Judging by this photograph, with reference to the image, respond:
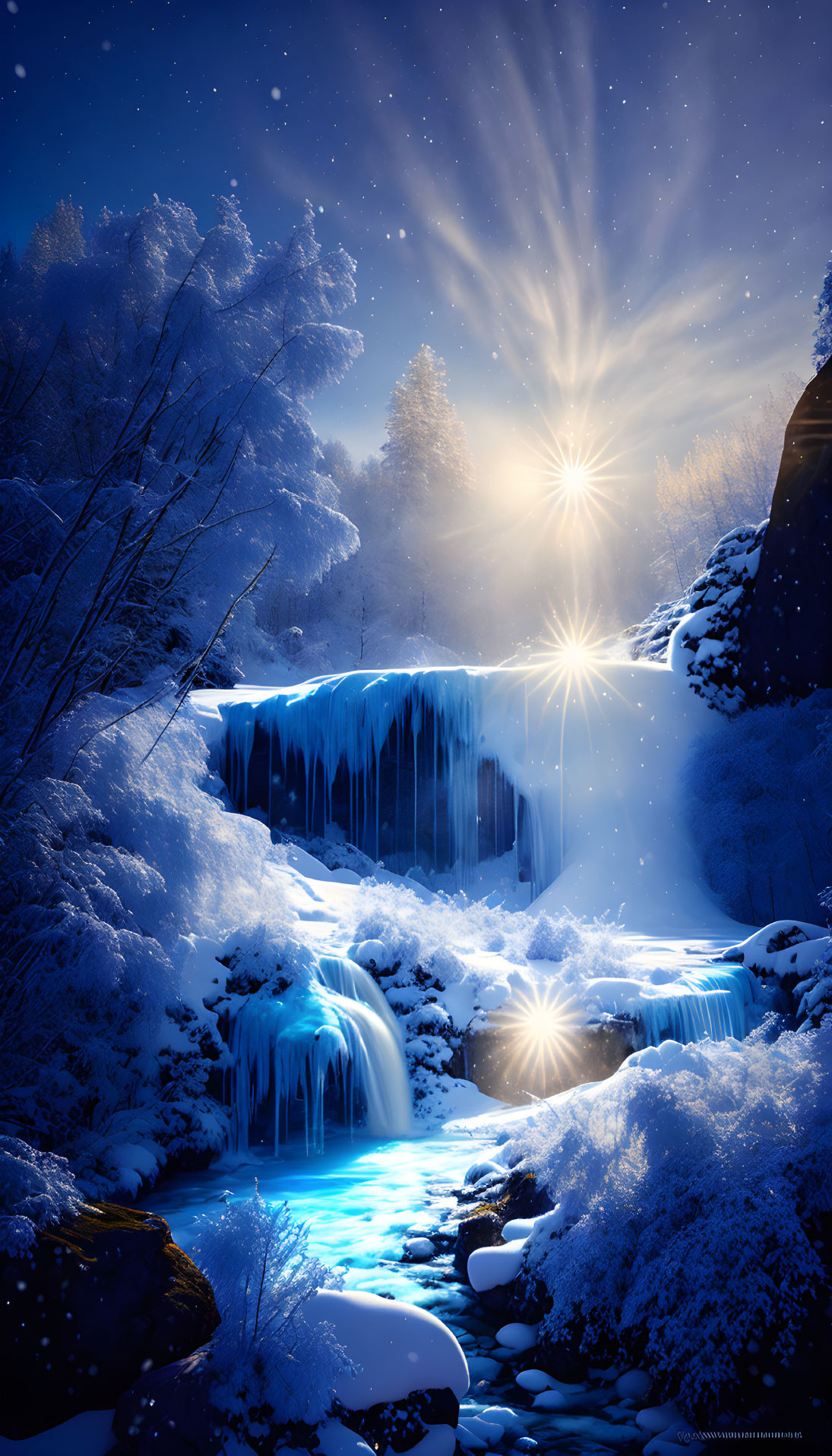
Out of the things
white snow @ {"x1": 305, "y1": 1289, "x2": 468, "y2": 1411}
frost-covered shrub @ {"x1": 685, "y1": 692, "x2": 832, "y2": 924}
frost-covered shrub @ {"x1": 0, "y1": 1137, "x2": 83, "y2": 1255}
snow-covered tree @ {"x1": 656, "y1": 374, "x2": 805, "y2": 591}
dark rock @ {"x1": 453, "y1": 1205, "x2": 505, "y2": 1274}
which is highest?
snow-covered tree @ {"x1": 656, "y1": 374, "x2": 805, "y2": 591}

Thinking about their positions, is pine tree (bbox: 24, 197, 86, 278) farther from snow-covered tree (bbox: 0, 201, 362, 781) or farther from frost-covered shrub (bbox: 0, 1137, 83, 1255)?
frost-covered shrub (bbox: 0, 1137, 83, 1255)

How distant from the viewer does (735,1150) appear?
354 centimetres

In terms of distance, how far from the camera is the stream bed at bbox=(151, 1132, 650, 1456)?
10.2 ft

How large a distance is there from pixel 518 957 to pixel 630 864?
16.8ft

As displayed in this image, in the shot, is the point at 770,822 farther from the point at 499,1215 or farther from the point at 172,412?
the point at 172,412

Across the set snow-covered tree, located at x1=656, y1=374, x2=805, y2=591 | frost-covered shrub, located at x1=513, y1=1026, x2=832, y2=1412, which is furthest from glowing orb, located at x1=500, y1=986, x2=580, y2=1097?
snow-covered tree, located at x1=656, y1=374, x2=805, y2=591

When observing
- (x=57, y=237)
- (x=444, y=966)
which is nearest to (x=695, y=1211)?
(x=444, y=966)

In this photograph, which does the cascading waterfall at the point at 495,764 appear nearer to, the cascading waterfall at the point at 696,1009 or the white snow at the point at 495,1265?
the cascading waterfall at the point at 696,1009

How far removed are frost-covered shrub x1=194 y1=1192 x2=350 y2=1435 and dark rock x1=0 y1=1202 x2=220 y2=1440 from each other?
161mm

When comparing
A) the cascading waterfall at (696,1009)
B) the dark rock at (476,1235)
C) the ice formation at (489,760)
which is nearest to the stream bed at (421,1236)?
the dark rock at (476,1235)

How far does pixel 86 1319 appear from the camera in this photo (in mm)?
2744

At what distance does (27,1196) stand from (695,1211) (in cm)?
297

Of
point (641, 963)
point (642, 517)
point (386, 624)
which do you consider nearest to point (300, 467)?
point (641, 963)

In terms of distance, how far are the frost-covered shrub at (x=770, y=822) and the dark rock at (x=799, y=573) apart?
71cm
